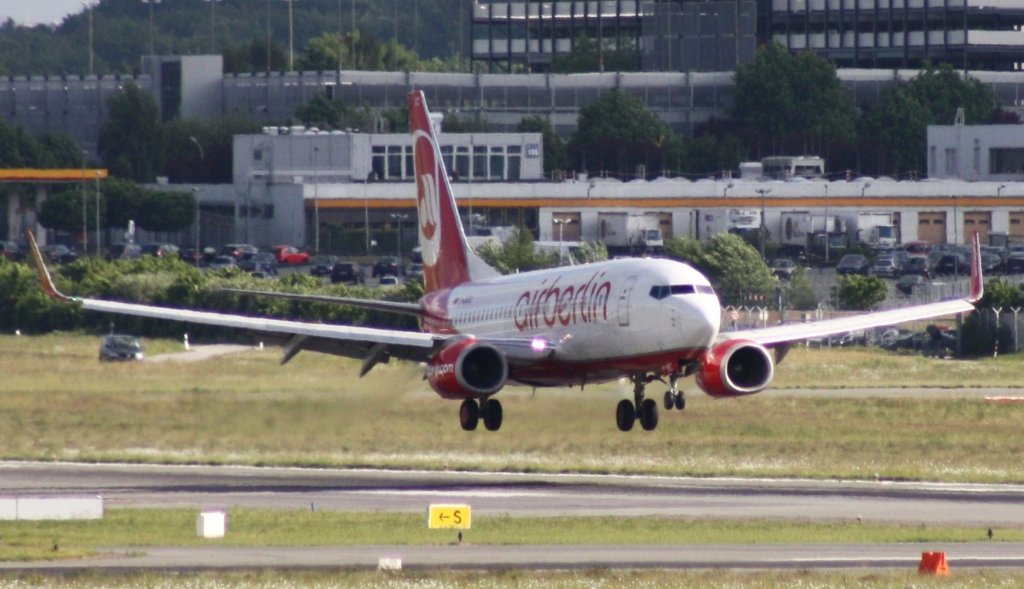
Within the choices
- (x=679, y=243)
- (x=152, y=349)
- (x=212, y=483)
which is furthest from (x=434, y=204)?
(x=679, y=243)

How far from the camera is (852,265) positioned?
144250 mm

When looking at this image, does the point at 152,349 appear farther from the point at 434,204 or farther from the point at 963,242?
the point at 963,242

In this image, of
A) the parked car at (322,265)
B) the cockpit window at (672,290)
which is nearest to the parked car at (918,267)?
the parked car at (322,265)

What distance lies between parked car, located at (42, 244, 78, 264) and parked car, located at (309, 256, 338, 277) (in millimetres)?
18354

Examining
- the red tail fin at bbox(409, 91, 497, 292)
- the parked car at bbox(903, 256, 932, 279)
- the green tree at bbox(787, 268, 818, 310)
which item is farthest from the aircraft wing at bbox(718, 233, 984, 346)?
the parked car at bbox(903, 256, 932, 279)

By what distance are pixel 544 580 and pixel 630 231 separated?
10853cm

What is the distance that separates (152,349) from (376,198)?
185ft

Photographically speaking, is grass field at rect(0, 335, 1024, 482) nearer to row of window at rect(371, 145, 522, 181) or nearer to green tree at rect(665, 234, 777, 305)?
green tree at rect(665, 234, 777, 305)

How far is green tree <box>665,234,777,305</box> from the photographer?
126 m

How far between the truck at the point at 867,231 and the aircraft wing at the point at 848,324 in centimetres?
9206

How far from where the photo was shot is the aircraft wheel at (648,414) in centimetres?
5634

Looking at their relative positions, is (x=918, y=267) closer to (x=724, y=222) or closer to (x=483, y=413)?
(x=724, y=222)

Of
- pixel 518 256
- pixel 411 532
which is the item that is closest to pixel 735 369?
pixel 411 532

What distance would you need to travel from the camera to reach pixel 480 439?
78.5 metres
